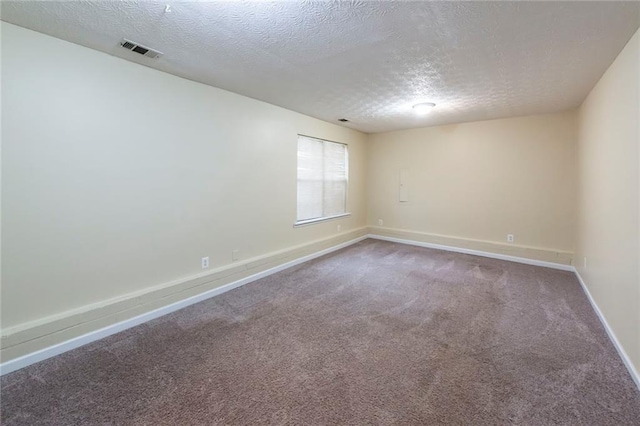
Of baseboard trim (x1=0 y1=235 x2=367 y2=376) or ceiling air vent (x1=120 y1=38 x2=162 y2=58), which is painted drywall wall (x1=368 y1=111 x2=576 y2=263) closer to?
baseboard trim (x1=0 y1=235 x2=367 y2=376)

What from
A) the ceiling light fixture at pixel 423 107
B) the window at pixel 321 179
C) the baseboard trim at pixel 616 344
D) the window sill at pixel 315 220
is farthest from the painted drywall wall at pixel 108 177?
the baseboard trim at pixel 616 344

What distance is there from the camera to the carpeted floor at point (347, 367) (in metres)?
1.55

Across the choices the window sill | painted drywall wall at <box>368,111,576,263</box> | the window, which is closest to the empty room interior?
painted drywall wall at <box>368,111,576,263</box>

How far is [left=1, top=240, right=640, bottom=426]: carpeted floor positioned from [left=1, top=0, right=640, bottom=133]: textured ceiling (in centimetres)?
233

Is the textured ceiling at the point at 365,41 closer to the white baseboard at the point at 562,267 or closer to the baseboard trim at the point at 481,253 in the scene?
the white baseboard at the point at 562,267

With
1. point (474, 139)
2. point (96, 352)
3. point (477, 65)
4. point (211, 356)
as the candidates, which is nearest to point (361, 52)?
point (477, 65)

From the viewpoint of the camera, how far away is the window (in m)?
4.47

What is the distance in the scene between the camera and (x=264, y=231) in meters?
3.77

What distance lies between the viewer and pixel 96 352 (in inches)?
82.4

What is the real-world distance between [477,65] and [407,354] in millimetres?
2535

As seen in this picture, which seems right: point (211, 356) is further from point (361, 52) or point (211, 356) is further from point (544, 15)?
point (544, 15)

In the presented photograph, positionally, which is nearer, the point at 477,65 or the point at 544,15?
the point at 544,15

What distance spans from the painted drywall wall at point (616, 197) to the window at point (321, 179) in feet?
11.4

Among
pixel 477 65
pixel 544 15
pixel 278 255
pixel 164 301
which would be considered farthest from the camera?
pixel 278 255
